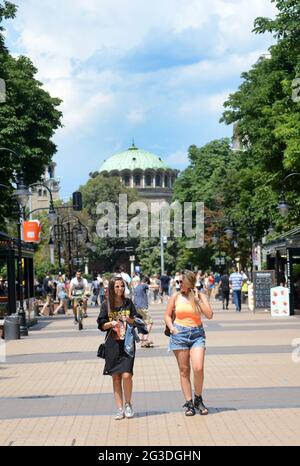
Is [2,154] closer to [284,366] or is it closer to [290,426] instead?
[284,366]

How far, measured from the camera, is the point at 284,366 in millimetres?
18125

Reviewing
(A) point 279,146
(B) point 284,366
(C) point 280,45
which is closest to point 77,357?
(B) point 284,366

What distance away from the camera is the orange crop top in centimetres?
1293

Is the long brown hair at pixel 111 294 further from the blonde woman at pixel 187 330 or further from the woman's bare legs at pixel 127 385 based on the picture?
the woman's bare legs at pixel 127 385

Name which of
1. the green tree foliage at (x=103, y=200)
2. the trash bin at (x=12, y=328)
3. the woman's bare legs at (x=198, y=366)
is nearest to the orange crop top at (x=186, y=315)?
the woman's bare legs at (x=198, y=366)

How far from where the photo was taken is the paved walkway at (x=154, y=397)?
1107 cm

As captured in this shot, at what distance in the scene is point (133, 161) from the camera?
623ft

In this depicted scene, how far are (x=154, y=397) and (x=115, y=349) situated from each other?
2016 mm

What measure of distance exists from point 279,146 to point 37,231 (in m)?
15.2

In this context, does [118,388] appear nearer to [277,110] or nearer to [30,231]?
[277,110]

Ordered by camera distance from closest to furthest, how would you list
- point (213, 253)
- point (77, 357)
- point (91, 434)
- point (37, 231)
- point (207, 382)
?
1. point (91, 434)
2. point (207, 382)
3. point (77, 357)
4. point (37, 231)
5. point (213, 253)

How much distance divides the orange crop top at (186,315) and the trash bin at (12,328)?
1589cm

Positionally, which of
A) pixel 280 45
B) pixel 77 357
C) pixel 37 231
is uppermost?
pixel 280 45

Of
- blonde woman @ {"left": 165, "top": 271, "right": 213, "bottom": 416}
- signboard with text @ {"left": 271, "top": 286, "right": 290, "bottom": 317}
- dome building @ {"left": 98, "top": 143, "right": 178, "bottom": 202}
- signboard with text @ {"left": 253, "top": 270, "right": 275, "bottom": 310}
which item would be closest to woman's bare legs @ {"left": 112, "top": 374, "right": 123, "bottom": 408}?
blonde woman @ {"left": 165, "top": 271, "right": 213, "bottom": 416}
